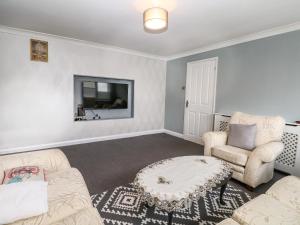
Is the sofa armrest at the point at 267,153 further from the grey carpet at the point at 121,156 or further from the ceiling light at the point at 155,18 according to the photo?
the ceiling light at the point at 155,18

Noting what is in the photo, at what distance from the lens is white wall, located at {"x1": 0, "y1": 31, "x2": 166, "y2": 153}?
3283 millimetres

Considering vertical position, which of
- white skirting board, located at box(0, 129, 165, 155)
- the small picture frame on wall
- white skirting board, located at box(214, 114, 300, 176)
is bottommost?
white skirting board, located at box(0, 129, 165, 155)

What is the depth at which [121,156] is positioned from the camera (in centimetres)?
342

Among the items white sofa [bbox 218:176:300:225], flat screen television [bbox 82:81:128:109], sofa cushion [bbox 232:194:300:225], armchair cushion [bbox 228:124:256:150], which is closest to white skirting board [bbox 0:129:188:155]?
flat screen television [bbox 82:81:128:109]

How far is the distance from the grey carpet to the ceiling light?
2.07 m

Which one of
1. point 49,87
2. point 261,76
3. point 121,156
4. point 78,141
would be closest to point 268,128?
point 261,76

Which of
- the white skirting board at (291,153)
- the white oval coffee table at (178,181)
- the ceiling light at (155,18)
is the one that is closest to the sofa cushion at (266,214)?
the white oval coffee table at (178,181)

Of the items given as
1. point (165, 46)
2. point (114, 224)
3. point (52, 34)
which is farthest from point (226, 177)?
point (52, 34)

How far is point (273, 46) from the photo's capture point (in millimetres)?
3027

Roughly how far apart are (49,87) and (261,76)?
4.08 meters

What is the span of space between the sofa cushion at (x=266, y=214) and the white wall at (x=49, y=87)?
3651 mm

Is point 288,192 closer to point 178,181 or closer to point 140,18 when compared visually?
point 178,181

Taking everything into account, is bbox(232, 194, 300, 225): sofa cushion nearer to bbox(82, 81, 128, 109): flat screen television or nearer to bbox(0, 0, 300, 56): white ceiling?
bbox(0, 0, 300, 56): white ceiling

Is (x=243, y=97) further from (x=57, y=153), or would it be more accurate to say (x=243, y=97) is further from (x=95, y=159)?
(x=57, y=153)
